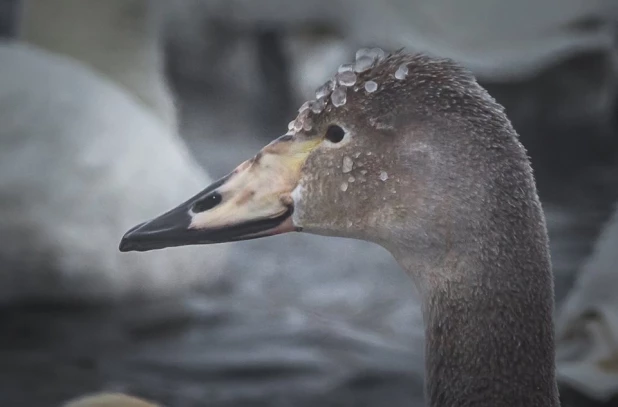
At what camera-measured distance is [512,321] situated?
5.63ft

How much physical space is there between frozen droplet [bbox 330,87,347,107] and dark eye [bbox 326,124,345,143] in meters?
0.04

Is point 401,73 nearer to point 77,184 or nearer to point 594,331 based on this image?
point 594,331

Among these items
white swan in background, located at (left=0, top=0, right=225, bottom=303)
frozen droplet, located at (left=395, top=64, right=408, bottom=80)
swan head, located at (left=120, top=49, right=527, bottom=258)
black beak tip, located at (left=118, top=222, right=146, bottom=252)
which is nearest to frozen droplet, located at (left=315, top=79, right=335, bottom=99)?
swan head, located at (left=120, top=49, right=527, bottom=258)

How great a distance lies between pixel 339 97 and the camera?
5.90 ft

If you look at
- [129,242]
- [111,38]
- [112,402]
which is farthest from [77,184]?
[129,242]

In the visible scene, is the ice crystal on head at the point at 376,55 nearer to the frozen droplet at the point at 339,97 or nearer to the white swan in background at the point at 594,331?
the frozen droplet at the point at 339,97

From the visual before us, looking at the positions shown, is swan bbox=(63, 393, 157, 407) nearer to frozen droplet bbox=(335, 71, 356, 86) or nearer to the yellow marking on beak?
the yellow marking on beak

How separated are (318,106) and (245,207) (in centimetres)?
20

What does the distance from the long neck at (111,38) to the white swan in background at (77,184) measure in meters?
0.69

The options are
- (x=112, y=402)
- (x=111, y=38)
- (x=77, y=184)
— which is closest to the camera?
(x=112, y=402)

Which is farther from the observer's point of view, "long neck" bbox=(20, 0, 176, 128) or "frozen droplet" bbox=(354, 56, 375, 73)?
"long neck" bbox=(20, 0, 176, 128)

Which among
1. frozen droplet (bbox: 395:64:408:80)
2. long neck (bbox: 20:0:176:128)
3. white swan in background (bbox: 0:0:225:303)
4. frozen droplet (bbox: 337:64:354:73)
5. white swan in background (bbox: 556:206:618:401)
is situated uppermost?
long neck (bbox: 20:0:176:128)

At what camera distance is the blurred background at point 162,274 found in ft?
11.6

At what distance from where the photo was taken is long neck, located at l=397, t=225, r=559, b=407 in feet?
5.61
